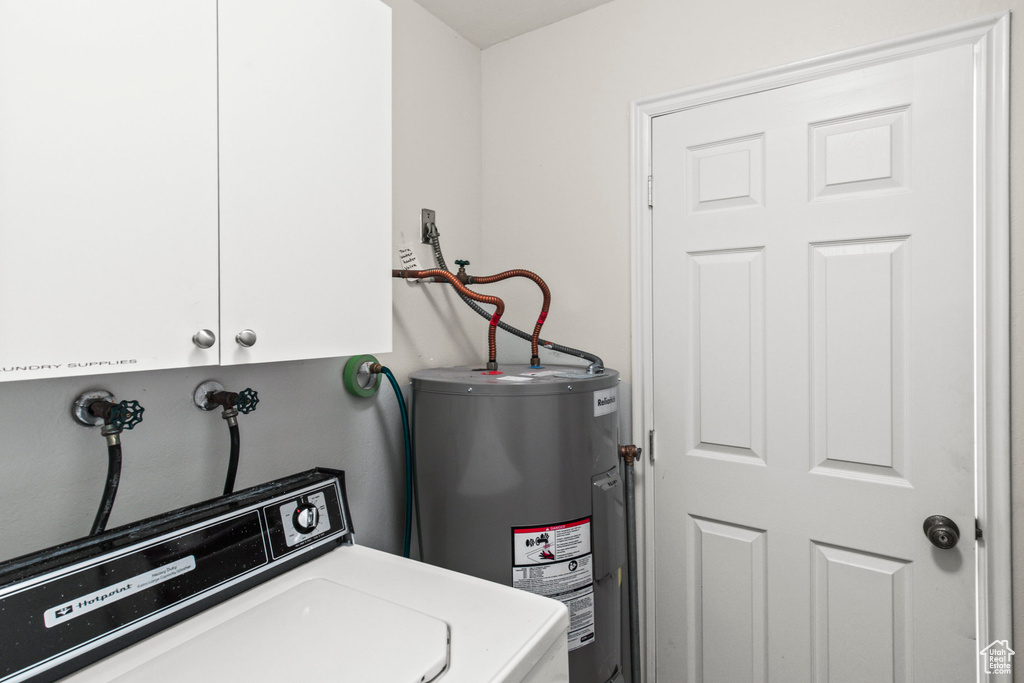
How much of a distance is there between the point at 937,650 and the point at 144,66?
1.91 m

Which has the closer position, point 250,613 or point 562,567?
point 250,613

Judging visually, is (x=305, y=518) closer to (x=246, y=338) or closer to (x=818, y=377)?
(x=246, y=338)

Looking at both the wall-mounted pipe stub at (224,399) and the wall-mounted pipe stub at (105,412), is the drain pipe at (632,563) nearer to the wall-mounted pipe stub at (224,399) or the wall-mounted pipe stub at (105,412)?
the wall-mounted pipe stub at (224,399)

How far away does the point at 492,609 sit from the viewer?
0.88 meters

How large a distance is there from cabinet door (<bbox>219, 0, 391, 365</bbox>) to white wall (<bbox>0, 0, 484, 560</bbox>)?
49mm

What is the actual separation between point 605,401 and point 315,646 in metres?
0.83

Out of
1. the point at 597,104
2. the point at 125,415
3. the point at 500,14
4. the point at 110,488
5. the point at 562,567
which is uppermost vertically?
the point at 500,14

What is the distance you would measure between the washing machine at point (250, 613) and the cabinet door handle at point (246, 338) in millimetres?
315

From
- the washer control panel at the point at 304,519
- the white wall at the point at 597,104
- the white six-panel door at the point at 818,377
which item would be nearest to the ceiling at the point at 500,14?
the white wall at the point at 597,104

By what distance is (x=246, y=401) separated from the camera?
1.06 meters

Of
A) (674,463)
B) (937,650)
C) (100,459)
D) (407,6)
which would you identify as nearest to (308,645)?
(100,459)

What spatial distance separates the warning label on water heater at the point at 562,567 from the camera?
1239mm

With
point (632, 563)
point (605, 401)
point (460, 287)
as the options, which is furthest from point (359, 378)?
point (632, 563)

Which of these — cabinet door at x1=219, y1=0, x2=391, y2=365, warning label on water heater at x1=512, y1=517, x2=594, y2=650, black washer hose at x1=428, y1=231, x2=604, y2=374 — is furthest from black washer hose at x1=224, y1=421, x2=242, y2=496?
black washer hose at x1=428, y1=231, x2=604, y2=374
